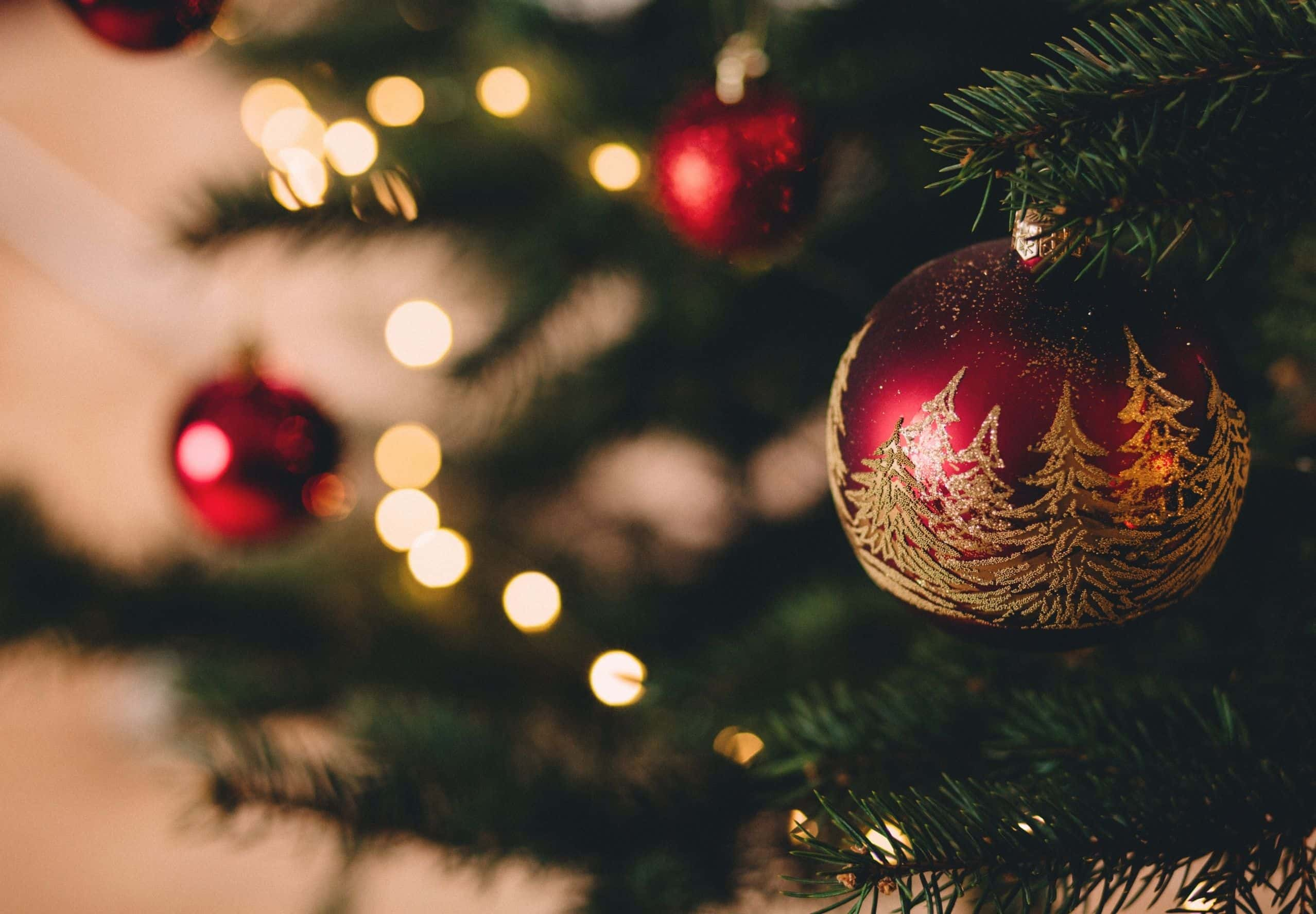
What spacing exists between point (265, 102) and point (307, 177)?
1.56ft

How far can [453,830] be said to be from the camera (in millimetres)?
497

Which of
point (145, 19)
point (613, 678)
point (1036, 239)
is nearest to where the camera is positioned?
point (1036, 239)

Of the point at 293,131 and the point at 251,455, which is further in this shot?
the point at 293,131

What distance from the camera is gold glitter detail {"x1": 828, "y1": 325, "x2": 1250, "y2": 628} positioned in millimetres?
274

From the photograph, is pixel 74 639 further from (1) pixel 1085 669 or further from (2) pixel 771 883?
(1) pixel 1085 669

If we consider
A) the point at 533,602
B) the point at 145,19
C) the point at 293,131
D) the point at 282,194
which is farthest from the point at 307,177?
the point at 533,602

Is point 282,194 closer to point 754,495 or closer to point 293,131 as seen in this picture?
point 293,131

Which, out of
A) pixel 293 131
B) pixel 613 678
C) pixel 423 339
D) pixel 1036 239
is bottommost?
pixel 1036 239

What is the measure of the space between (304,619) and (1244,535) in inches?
31.7

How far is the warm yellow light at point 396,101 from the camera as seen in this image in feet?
2.67

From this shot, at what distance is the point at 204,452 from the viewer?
612mm

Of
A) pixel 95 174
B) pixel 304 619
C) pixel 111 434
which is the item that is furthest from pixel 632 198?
pixel 95 174

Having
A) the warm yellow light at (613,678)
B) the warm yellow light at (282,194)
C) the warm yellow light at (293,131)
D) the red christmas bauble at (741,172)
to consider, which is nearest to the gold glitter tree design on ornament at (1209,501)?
the red christmas bauble at (741,172)

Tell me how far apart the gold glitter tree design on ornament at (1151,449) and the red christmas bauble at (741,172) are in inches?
8.8
